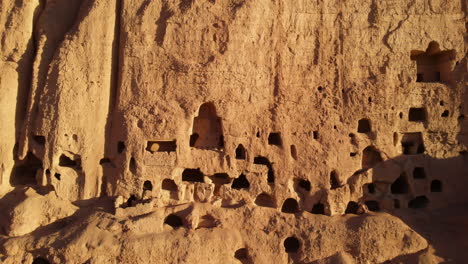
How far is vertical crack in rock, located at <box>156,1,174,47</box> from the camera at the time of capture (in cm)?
1209

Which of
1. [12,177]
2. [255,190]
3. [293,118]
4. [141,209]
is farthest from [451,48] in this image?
[12,177]

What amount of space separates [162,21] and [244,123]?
11.9 ft

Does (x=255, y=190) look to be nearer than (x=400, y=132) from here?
Yes

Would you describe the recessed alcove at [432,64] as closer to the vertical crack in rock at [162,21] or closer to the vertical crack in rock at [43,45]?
the vertical crack in rock at [162,21]

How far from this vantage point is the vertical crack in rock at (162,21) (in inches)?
476

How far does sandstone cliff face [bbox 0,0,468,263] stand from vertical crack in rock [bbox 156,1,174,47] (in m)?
0.04

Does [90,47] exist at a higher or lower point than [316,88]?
higher

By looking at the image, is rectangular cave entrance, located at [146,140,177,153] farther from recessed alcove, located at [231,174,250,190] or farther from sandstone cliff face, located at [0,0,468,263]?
recessed alcove, located at [231,174,250,190]

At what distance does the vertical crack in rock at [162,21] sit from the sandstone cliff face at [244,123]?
0.04 m

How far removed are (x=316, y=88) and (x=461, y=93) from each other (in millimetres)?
4252

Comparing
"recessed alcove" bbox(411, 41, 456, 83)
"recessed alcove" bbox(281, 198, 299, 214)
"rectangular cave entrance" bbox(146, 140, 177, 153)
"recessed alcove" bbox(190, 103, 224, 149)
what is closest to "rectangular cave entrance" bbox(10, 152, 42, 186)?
"rectangular cave entrance" bbox(146, 140, 177, 153)

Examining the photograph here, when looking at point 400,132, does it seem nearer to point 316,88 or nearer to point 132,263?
point 316,88

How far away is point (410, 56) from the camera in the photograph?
1310 centimetres

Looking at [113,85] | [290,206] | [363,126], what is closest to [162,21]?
[113,85]
